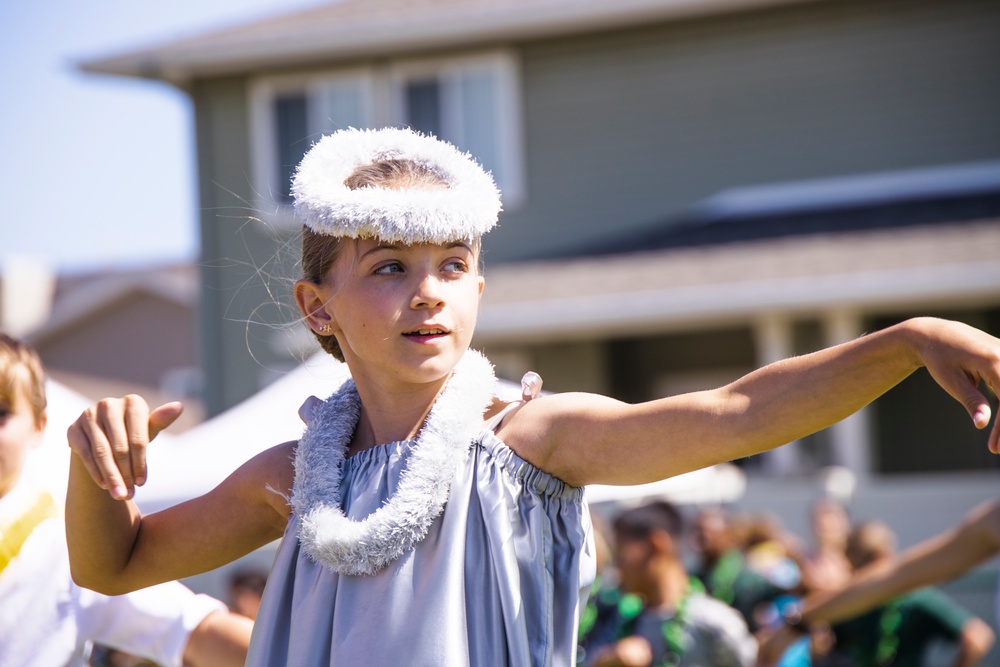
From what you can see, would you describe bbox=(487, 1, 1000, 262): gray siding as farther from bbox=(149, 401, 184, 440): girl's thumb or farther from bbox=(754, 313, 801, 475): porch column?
bbox=(149, 401, 184, 440): girl's thumb

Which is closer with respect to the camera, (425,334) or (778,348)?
(425,334)

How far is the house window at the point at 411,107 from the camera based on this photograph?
1373 cm

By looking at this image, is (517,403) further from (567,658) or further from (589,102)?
(589,102)

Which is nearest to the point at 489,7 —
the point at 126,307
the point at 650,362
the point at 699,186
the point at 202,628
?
the point at 699,186

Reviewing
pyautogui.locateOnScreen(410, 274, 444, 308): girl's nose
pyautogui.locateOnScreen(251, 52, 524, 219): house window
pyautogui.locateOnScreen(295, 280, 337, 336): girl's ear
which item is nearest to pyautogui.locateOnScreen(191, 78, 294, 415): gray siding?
pyautogui.locateOnScreen(251, 52, 524, 219): house window

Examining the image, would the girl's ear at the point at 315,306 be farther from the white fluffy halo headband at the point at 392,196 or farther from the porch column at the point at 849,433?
the porch column at the point at 849,433

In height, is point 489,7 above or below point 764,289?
above

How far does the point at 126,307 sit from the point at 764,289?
888 inches

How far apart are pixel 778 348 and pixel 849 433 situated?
1.11m

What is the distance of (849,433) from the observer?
11.9 metres

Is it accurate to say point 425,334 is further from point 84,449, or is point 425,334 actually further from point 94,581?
point 94,581

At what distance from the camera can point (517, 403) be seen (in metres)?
2.18

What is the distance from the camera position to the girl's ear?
7.38ft

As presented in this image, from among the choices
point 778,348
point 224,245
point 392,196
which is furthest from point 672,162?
point 392,196
